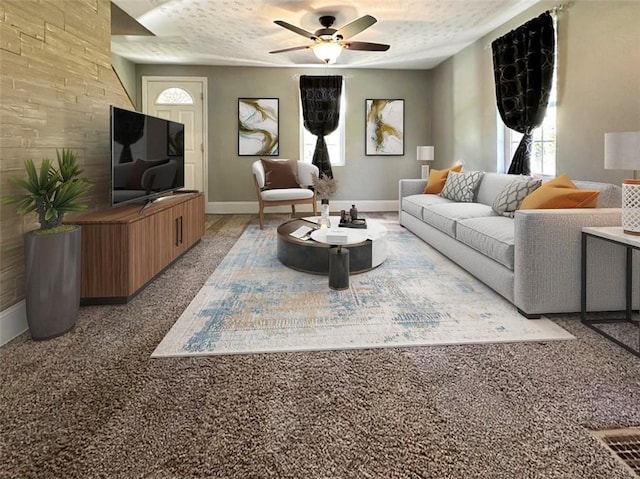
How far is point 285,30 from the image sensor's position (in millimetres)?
5059

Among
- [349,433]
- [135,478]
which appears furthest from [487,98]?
[135,478]

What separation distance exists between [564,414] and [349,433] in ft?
2.64

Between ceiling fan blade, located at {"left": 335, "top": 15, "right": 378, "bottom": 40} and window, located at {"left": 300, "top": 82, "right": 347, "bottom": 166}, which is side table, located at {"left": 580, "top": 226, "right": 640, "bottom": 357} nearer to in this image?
ceiling fan blade, located at {"left": 335, "top": 15, "right": 378, "bottom": 40}

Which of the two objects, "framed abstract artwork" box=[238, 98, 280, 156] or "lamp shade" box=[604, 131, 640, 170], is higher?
"framed abstract artwork" box=[238, 98, 280, 156]

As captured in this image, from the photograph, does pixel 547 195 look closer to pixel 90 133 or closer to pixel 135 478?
pixel 135 478

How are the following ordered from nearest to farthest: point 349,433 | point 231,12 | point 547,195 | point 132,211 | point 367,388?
point 349,433
point 367,388
point 547,195
point 132,211
point 231,12

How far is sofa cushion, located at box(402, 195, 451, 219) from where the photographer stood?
189 inches

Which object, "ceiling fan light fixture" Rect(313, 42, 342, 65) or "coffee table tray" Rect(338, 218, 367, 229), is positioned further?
"ceiling fan light fixture" Rect(313, 42, 342, 65)

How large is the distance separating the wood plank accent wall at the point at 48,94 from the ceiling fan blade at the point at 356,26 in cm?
210

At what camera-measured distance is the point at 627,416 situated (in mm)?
1535

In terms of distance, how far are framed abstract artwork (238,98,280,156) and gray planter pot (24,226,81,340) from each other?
5.11 meters

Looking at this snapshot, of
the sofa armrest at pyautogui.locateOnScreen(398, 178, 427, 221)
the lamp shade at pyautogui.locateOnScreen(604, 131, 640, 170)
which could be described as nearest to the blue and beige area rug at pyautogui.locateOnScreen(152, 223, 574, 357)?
the lamp shade at pyautogui.locateOnScreen(604, 131, 640, 170)

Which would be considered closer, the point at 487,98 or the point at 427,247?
the point at 427,247

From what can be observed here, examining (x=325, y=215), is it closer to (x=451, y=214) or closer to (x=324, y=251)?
(x=324, y=251)
